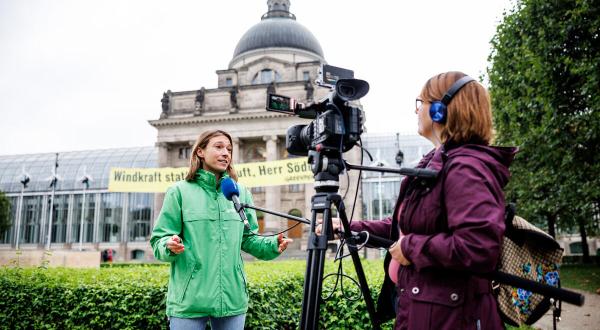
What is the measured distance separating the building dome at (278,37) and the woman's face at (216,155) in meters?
50.0

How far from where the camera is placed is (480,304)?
6.84ft

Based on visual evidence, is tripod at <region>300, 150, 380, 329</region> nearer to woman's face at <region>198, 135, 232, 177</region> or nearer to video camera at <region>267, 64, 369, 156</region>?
video camera at <region>267, 64, 369, 156</region>

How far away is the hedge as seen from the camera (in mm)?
5359

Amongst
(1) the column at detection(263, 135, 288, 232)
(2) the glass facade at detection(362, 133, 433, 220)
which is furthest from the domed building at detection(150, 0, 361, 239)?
(2) the glass facade at detection(362, 133, 433, 220)

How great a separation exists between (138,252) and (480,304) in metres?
52.0

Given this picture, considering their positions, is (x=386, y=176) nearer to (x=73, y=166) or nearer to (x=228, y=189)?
(x=73, y=166)

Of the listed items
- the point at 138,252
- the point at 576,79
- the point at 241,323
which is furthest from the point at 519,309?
the point at 138,252

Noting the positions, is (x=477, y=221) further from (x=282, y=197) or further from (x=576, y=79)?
(x=282, y=197)

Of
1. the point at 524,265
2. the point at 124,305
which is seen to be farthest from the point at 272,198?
the point at 524,265

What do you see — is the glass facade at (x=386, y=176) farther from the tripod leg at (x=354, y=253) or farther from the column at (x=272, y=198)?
the tripod leg at (x=354, y=253)

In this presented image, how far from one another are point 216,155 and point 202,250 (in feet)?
2.67

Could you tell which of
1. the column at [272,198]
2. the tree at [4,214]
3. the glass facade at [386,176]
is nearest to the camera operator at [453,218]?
the column at [272,198]

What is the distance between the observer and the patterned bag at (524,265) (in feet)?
7.43

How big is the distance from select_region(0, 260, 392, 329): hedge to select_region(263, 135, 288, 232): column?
34019 millimetres
